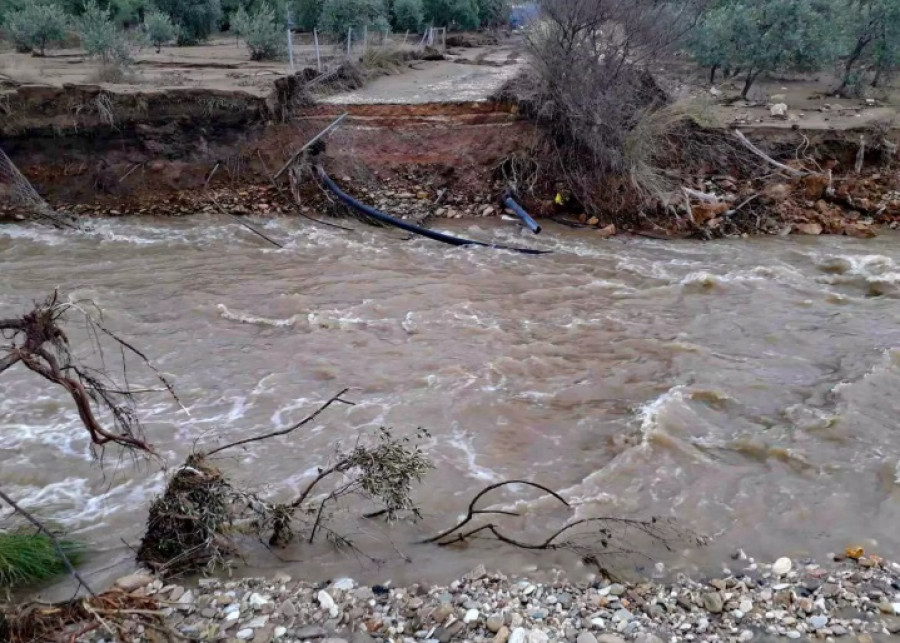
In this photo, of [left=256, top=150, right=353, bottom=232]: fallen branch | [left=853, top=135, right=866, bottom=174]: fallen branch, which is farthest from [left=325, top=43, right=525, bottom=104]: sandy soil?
[left=853, top=135, right=866, bottom=174]: fallen branch

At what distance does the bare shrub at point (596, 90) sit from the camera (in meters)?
11.7

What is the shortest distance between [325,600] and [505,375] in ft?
11.4

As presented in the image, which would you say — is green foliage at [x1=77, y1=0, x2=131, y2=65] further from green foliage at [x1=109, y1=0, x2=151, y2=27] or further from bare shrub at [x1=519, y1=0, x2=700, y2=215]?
bare shrub at [x1=519, y1=0, x2=700, y2=215]

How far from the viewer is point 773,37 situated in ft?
50.9

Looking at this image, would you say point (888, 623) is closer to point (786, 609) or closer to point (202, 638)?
point (786, 609)

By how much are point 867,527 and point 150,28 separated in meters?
18.2

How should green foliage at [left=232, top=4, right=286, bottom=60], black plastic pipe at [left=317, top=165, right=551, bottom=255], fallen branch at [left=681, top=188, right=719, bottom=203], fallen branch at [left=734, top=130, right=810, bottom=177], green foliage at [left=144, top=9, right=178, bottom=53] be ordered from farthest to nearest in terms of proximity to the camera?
green foliage at [left=144, top=9, right=178, bottom=53] < green foliage at [left=232, top=4, right=286, bottom=60] < fallen branch at [left=734, top=130, right=810, bottom=177] < fallen branch at [left=681, top=188, right=719, bottom=203] < black plastic pipe at [left=317, top=165, right=551, bottom=255]

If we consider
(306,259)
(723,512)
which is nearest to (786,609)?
(723,512)

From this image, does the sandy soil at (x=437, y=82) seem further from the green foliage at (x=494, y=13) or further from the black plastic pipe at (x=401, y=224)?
the green foliage at (x=494, y=13)

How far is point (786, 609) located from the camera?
4020 mm

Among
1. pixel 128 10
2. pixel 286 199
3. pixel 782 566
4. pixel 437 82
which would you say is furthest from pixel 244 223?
pixel 128 10

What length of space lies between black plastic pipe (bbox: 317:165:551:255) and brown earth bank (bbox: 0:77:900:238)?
26 centimetres

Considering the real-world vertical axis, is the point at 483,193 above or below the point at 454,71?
below

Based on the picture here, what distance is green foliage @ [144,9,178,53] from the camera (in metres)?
17.9
